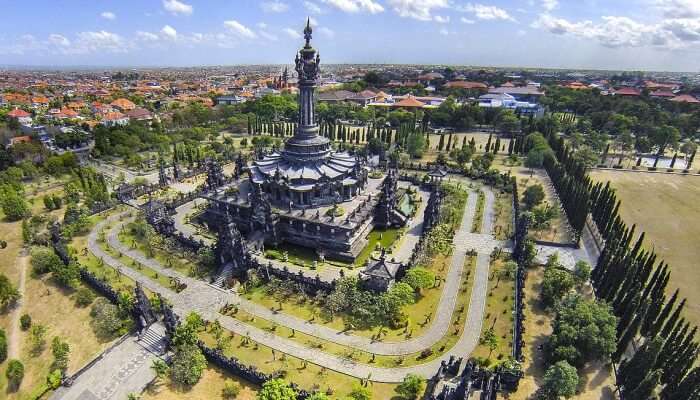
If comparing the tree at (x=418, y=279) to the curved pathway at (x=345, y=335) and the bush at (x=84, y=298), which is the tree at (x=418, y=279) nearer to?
the curved pathway at (x=345, y=335)

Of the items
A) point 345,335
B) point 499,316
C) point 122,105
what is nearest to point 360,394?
point 345,335

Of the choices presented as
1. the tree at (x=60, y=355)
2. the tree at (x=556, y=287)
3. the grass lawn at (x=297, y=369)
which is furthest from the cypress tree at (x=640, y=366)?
the tree at (x=60, y=355)

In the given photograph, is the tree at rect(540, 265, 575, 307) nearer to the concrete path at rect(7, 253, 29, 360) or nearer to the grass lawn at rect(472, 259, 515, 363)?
the grass lawn at rect(472, 259, 515, 363)

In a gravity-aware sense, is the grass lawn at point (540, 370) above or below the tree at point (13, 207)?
below

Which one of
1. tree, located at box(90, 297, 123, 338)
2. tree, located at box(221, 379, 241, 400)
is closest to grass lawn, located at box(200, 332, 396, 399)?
tree, located at box(221, 379, 241, 400)

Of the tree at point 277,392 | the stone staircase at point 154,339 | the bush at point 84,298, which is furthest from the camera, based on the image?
the bush at point 84,298

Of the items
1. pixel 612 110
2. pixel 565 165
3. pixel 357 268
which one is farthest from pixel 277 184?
pixel 612 110

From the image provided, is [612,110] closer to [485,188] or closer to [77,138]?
[485,188]
